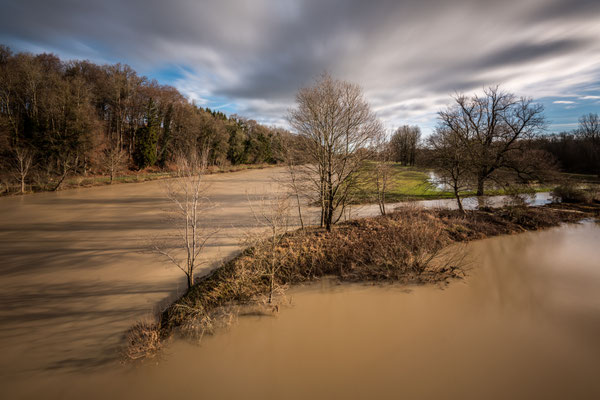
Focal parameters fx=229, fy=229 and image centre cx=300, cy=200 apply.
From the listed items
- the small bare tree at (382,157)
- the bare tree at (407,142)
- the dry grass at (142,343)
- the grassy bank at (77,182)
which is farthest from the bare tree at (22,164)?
the bare tree at (407,142)

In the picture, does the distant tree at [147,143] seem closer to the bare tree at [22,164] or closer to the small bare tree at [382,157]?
the bare tree at [22,164]

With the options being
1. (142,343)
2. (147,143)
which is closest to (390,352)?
(142,343)

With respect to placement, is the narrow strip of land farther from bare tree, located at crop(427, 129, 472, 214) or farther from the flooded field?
bare tree, located at crop(427, 129, 472, 214)

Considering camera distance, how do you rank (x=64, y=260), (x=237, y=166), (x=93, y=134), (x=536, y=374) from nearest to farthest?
1. (x=536, y=374)
2. (x=64, y=260)
3. (x=93, y=134)
4. (x=237, y=166)

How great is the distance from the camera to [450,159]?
1631cm

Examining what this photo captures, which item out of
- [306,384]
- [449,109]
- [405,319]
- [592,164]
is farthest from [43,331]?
[592,164]

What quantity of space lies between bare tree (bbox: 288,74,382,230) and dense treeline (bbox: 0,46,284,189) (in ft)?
7.80

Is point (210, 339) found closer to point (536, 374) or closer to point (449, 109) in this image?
point (536, 374)

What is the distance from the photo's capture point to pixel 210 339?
643 cm

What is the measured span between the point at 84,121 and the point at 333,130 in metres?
30.7

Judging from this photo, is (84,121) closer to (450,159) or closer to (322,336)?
(322,336)

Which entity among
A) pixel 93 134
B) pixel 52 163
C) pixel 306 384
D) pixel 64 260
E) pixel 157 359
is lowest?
pixel 306 384

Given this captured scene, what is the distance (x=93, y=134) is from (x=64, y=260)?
2428 centimetres

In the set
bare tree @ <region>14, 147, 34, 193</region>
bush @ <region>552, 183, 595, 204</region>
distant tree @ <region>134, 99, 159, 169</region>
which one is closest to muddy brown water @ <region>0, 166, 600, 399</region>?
bush @ <region>552, 183, 595, 204</region>
